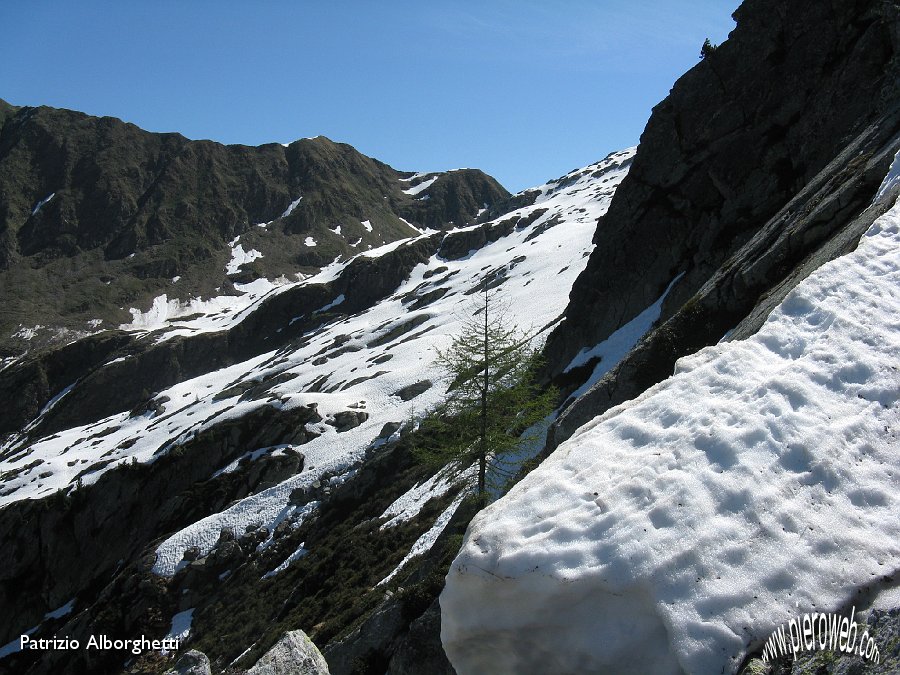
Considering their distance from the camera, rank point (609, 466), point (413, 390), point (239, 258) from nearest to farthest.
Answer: point (609, 466) < point (413, 390) < point (239, 258)

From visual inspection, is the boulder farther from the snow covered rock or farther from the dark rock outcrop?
the snow covered rock

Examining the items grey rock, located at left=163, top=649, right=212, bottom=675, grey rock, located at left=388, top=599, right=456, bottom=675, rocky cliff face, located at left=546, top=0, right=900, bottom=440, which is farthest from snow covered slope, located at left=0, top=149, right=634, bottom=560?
grey rock, located at left=388, top=599, right=456, bottom=675

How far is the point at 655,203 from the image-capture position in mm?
34969

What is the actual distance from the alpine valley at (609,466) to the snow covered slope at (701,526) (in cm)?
3

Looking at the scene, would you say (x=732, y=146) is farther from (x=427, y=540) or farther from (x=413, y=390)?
(x=413, y=390)

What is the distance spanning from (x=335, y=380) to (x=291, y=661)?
59.2 meters

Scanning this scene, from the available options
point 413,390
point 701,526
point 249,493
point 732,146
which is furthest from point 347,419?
point 701,526

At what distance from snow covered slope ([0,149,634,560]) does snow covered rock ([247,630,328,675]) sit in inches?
1211

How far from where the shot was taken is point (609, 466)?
23.9 feet

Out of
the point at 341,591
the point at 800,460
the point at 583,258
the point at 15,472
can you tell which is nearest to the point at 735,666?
the point at 800,460

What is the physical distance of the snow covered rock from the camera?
33.3 feet

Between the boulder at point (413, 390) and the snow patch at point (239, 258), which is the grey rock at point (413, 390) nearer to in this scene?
the boulder at point (413, 390)

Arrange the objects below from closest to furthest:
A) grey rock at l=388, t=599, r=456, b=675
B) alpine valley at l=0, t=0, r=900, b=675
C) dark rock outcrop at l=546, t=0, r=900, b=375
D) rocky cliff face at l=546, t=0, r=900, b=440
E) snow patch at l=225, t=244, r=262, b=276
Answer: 1. alpine valley at l=0, t=0, r=900, b=675
2. grey rock at l=388, t=599, r=456, b=675
3. rocky cliff face at l=546, t=0, r=900, b=440
4. dark rock outcrop at l=546, t=0, r=900, b=375
5. snow patch at l=225, t=244, r=262, b=276

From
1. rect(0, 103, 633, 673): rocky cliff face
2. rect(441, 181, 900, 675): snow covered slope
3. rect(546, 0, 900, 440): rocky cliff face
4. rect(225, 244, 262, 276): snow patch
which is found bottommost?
rect(0, 103, 633, 673): rocky cliff face
